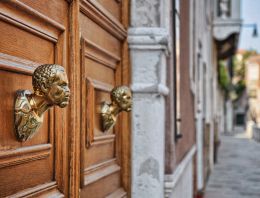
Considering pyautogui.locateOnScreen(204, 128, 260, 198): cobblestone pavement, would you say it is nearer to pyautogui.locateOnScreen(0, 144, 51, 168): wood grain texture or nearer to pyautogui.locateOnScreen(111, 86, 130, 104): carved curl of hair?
pyautogui.locateOnScreen(111, 86, 130, 104): carved curl of hair

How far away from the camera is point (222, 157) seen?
1697cm

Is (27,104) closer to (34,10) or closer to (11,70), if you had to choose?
(11,70)

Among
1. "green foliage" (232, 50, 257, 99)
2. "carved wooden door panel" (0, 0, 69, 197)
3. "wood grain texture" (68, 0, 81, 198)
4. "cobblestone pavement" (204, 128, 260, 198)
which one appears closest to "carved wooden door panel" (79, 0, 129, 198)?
"wood grain texture" (68, 0, 81, 198)

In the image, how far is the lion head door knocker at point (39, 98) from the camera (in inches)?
43.3

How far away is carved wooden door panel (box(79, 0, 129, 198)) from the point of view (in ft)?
5.75

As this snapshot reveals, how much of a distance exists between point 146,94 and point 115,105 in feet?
1.54

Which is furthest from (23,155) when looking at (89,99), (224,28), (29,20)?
(224,28)

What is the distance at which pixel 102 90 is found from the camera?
1.97 m

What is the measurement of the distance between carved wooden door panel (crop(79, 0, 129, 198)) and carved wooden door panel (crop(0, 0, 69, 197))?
0.77ft

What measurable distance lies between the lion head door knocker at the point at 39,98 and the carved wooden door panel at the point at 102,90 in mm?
499

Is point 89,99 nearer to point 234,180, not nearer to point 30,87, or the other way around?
point 30,87

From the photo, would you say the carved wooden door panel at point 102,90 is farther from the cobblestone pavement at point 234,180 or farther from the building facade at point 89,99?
the cobblestone pavement at point 234,180

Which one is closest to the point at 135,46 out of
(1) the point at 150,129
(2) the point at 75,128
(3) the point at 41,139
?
(1) the point at 150,129

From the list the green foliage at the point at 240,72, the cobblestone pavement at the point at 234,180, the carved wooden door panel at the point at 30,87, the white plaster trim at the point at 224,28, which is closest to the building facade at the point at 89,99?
the carved wooden door panel at the point at 30,87
